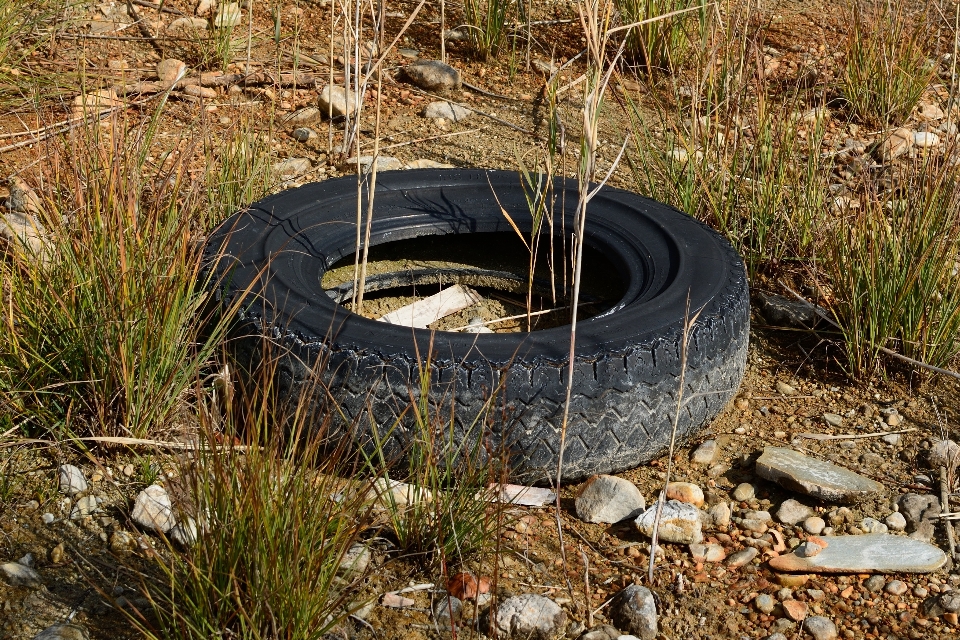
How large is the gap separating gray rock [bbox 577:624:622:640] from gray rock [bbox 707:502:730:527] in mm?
500

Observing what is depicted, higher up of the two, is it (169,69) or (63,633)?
(169,69)

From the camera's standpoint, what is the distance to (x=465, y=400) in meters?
2.56

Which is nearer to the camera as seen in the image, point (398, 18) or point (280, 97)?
point (280, 97)

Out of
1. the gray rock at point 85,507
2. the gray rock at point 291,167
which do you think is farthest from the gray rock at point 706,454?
the gray rock at point 291,167

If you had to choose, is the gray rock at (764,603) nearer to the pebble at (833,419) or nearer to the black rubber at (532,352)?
the black rubber at (532,352)

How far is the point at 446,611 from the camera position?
229 centimetres

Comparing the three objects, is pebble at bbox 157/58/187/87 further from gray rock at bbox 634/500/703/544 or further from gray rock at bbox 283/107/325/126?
gray rock at bbox 634/500/703/544

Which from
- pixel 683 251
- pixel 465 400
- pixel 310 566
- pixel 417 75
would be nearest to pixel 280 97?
pixel 417 75

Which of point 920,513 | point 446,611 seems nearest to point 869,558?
point 920,513

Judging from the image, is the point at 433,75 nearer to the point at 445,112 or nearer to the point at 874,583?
the point at 445,112

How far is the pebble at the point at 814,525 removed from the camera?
2.66 meters

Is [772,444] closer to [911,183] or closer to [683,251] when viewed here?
[683,251]

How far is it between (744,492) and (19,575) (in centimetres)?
171

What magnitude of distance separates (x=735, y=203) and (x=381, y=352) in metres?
1.70
